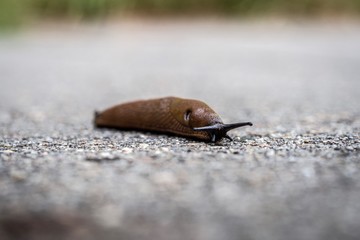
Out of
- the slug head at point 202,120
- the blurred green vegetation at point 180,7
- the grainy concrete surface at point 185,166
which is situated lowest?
the grainy concrete surface at point 185,166

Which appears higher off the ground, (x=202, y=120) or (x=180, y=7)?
(x=180, y=7)

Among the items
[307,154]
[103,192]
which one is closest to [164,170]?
[103,192]

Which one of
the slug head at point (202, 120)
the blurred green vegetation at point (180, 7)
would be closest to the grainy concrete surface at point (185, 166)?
the slug head at point (202, 120)

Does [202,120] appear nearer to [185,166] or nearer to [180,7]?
[185,166]

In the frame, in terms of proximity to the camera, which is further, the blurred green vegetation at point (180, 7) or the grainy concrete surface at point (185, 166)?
the blurred green vegetation at point (180, 7)

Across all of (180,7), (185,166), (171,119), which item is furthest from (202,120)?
(180,7)

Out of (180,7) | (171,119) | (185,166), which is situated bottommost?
(185,166)

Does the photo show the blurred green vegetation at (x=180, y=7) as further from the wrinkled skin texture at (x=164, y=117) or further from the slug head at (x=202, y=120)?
the slug head at (x=202, y=120)
